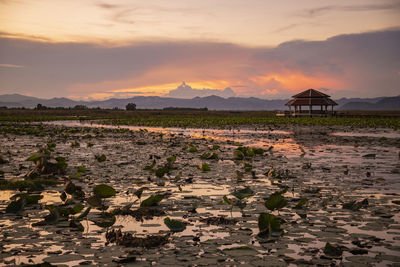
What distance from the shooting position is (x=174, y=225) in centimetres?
486

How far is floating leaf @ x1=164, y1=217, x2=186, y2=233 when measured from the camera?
15.9 feet

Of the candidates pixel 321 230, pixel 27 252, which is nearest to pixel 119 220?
pixel 27 252

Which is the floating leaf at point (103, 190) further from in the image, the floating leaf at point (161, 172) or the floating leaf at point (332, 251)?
the floating leaf at point (332, 251)

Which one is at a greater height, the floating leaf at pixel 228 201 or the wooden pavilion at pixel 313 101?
the wooden pavilion at pixel 313 101

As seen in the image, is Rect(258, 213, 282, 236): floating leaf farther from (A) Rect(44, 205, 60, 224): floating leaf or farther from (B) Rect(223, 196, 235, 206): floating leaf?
(A) Rect(44, 205, 60, 224): floating leaf

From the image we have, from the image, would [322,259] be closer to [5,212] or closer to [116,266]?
[116,266]

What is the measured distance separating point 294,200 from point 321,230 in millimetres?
1712

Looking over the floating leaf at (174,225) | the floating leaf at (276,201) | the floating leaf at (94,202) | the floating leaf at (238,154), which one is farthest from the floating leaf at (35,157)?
the floating leaf at (276,201)

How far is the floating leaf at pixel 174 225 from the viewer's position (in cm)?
483

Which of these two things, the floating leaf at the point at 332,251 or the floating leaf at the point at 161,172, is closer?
the floating leaf at the point at 332,251

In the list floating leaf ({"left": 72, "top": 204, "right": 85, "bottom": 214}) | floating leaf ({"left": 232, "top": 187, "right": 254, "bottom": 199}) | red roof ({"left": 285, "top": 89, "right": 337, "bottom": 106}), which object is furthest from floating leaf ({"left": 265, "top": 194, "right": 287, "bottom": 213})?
red roof ({"left": 285, "top": 89, "right": 337, "bottom": 106})

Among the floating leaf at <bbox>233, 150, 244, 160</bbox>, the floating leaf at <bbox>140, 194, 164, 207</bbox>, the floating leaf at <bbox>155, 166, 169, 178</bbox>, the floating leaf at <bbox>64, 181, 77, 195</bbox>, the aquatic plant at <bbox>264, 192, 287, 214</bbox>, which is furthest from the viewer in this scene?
the floating leaf at <bbox>233, 150, 244, 160</bbox>

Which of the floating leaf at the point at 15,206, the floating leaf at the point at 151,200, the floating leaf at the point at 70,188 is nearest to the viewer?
the floating leaf at the point at 15,206

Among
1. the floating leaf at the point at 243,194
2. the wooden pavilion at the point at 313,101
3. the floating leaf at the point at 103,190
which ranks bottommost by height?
the floating leaf at the point at 243,194
